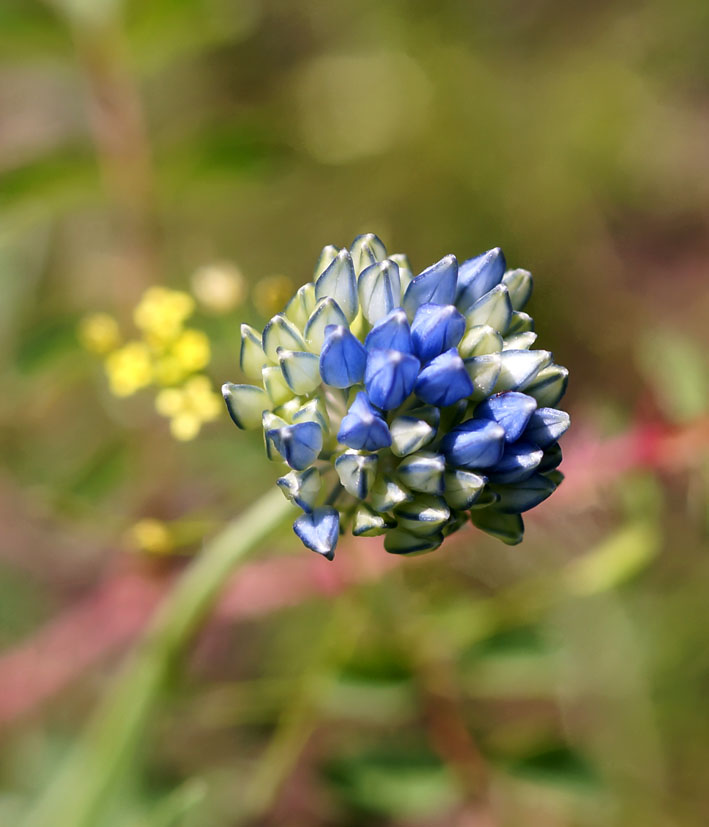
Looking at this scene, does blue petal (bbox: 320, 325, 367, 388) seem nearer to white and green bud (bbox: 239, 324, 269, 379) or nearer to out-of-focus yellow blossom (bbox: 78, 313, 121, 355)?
white and green bud (bbox: 239, 324, 269, 379)

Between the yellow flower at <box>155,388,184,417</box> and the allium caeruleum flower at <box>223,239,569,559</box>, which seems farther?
the yellow flower at <box>155,388,184,417</box>

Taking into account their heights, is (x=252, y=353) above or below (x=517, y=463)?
above

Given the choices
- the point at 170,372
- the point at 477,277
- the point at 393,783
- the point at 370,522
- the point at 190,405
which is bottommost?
the point at 393,783

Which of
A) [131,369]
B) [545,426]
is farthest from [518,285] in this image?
[131,369]

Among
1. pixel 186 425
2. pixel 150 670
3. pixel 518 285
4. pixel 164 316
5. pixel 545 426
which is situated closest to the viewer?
pixel 545 426

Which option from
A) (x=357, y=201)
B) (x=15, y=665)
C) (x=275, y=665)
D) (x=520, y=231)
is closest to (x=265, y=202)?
(x=357, y=201)

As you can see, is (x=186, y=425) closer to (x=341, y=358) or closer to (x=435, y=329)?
(x=341, y=358)

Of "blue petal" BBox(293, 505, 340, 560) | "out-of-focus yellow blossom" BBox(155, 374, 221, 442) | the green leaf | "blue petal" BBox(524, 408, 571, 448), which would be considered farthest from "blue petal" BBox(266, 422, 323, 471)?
the green leaf

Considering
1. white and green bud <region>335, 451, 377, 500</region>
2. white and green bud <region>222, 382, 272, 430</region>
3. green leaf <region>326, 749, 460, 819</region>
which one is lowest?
green leaf <region>326, 749, 460, 819</region>
